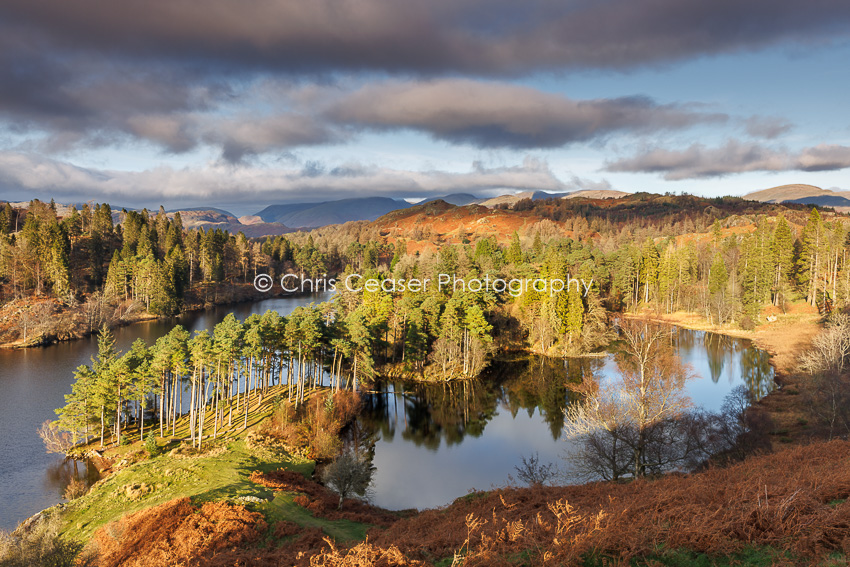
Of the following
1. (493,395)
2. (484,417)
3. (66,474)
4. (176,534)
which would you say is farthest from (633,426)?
(66,474)

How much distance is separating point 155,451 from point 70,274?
68540 millimetres

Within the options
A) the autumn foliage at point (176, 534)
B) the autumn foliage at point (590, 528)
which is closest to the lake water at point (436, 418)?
the autumn foliage at point (176, 534)

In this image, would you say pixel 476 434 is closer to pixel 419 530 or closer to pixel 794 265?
pixel 419 530

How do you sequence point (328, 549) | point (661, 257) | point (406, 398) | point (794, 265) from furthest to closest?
1. point (661, 257)
2. point (794, 265)
3. point (406, 398)
4. point (328, 549)

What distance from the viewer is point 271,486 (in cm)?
2295

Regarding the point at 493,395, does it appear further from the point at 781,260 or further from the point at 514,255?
the point at 781,260

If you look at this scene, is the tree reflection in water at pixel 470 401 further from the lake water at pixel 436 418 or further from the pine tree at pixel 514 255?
the pine tree at pixel 514 255

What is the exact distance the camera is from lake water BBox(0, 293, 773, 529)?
90.7ft

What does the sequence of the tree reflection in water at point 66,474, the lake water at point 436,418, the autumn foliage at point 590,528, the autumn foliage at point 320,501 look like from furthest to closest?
the lake water at point 436,418 < the tree reflection in water at point 66,474 < the autumn foliage at point 320,501 < the autumn foliage at point 590,528

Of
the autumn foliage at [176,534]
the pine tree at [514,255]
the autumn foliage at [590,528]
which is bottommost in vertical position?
the autumn foliage at [176,534]

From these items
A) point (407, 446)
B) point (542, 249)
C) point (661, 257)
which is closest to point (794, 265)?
point (661, 257)

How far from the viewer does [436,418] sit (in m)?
39.5

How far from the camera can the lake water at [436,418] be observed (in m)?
27.6

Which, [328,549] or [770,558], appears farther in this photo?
[328,549]
